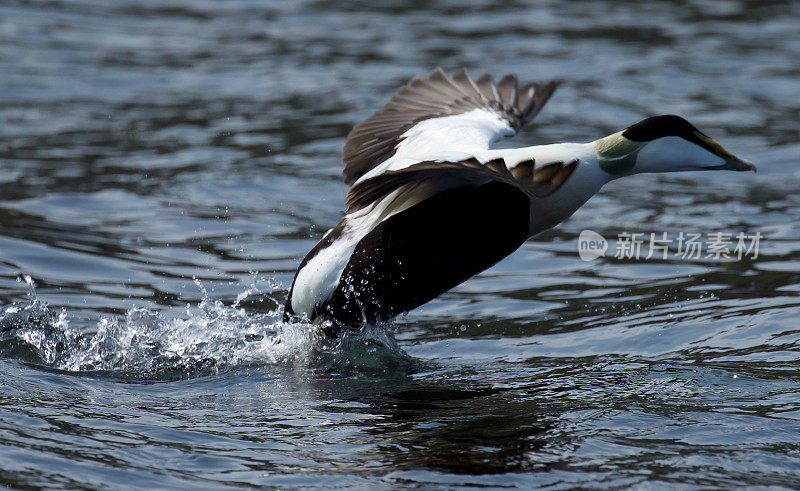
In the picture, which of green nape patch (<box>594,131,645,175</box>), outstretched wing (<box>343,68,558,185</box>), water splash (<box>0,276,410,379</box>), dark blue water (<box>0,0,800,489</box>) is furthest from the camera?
outstretched wing (<box>343,68,558,185</box>)

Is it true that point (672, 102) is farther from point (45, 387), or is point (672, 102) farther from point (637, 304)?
point (45, 387)

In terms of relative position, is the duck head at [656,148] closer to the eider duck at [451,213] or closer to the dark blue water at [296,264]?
the eider duck at [451,213]

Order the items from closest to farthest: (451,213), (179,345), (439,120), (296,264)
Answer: (451,213) → (179,345) → (439,120) → (296,264)

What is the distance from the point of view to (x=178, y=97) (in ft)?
32.7

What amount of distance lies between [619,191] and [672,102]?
228 centimetres

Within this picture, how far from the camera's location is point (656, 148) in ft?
14.6

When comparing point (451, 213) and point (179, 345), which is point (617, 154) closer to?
point (451, 213)

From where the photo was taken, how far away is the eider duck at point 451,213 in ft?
14.0

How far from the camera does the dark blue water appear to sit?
3549 millimetres

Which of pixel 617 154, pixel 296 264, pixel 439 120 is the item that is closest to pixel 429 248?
pixel 617 154

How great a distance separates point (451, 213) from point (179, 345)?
4.40ft

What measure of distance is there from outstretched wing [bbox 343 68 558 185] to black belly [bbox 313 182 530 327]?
275 mm

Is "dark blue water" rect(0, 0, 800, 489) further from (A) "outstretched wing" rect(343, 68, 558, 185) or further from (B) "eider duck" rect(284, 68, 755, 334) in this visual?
(A) "outstretched wing" rect(343, 68, 558, 185)

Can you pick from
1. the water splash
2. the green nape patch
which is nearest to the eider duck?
the green nape patch
